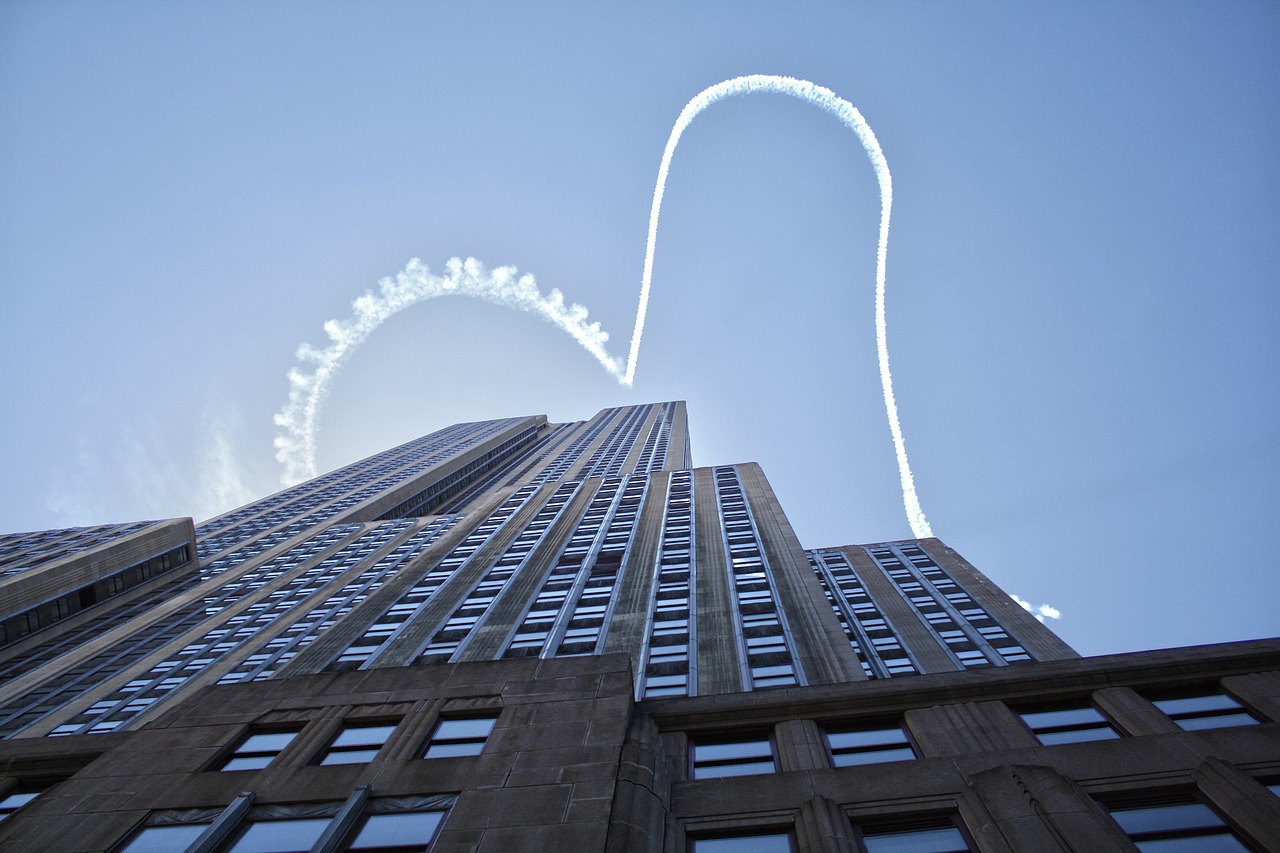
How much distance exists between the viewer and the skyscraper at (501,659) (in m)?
16.2

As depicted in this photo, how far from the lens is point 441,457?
13650 centimetres

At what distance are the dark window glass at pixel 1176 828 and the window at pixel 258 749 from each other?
19228 mm

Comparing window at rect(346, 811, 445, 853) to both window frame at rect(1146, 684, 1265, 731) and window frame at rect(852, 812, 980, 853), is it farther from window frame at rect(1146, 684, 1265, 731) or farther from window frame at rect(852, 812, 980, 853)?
window frame at rect(1146, 684, 1265, 731)

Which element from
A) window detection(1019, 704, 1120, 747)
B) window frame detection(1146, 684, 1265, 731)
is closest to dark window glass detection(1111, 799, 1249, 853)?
window detection(1019, 704, 1120, 747)

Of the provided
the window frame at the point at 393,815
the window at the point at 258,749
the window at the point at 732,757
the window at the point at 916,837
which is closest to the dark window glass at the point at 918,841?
the window at the point at 916,837

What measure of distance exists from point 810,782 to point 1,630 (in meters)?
66.2

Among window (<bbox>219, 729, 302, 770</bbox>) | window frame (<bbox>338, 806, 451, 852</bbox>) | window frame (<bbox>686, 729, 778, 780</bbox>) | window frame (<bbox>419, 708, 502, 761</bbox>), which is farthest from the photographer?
window (<bbox>219, 729, 302, 770</bbox>)

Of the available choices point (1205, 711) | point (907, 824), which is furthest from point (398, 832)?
point (1205, 711)

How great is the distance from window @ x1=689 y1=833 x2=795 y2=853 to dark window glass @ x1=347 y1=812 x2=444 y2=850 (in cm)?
536

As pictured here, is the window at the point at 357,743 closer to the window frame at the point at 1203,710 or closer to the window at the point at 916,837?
the window at the point at 916,837

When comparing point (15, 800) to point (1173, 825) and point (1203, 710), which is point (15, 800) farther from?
point (1203, 710)

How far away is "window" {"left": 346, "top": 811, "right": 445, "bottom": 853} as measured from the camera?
48.9ft

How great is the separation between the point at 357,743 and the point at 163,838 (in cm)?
443

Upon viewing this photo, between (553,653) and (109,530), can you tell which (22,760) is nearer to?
(553,653)
